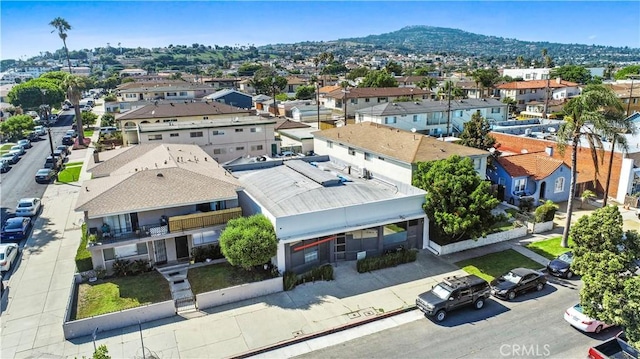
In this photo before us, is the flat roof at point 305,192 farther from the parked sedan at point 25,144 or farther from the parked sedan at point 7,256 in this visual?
the parked sedan at point 25,144

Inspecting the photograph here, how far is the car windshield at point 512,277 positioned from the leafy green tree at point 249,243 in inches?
523

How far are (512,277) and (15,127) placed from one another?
260ft

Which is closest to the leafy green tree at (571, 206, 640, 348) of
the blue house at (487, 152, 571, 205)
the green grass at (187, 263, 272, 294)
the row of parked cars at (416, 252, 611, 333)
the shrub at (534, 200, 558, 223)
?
the row of parked cars at (416, 252, 611, 333)

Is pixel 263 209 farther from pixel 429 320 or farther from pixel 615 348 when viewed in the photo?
pixel 615 348

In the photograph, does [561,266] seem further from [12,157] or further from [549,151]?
[12,157]

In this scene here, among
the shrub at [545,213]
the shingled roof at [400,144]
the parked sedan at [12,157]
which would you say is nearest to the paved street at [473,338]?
the shrub at [545,213]

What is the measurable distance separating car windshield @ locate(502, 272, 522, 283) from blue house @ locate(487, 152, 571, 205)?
629 inches

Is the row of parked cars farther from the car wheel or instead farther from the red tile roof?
the red tile roof

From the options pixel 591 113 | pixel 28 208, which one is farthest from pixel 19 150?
pixel 591 113

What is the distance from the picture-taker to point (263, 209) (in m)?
27.2

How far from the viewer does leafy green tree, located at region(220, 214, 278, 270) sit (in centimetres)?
2381

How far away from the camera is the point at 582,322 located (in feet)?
67.8

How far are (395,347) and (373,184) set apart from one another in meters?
15.6

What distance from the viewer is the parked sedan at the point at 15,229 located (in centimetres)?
3181
